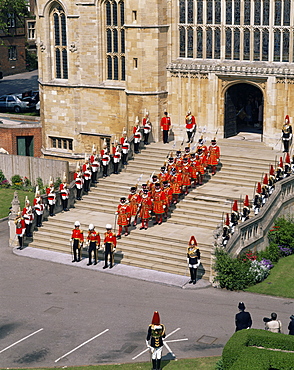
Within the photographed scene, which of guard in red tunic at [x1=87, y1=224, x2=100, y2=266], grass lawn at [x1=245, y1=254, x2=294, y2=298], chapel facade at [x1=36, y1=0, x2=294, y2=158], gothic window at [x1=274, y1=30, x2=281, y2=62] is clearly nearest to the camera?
grass lawn at [x1=245, y1=254, x2=294, y2=298]

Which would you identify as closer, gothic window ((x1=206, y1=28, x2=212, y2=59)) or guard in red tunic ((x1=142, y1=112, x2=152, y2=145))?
gothic window ((x1=206, y1=28, x2=212, y2=59))

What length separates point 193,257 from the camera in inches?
1294

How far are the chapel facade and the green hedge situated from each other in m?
19.3

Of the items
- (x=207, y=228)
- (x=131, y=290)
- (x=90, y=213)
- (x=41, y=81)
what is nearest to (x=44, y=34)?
(x=41, y=81)

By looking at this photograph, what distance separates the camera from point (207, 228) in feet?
121

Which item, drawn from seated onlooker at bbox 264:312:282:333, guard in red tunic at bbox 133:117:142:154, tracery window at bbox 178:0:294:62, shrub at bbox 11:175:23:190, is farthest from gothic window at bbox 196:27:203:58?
seated onlooker at bbox 264:312:282:333

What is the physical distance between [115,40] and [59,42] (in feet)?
12.0

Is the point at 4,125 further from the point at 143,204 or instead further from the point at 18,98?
the point at 143,204

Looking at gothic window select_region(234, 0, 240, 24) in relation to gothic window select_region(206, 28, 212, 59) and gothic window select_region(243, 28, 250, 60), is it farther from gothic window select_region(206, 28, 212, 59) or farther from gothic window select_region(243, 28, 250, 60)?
gothic window select_region(206, 28, 212, 59)

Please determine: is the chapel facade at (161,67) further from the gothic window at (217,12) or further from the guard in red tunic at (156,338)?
the guard in red tunic at (156,338)

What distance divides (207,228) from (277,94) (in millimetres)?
8836

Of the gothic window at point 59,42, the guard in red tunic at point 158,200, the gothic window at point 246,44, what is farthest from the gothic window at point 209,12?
the guard in red tunic at point 158,200

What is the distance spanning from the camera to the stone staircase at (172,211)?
116 ft

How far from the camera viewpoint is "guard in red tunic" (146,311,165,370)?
25.4m
